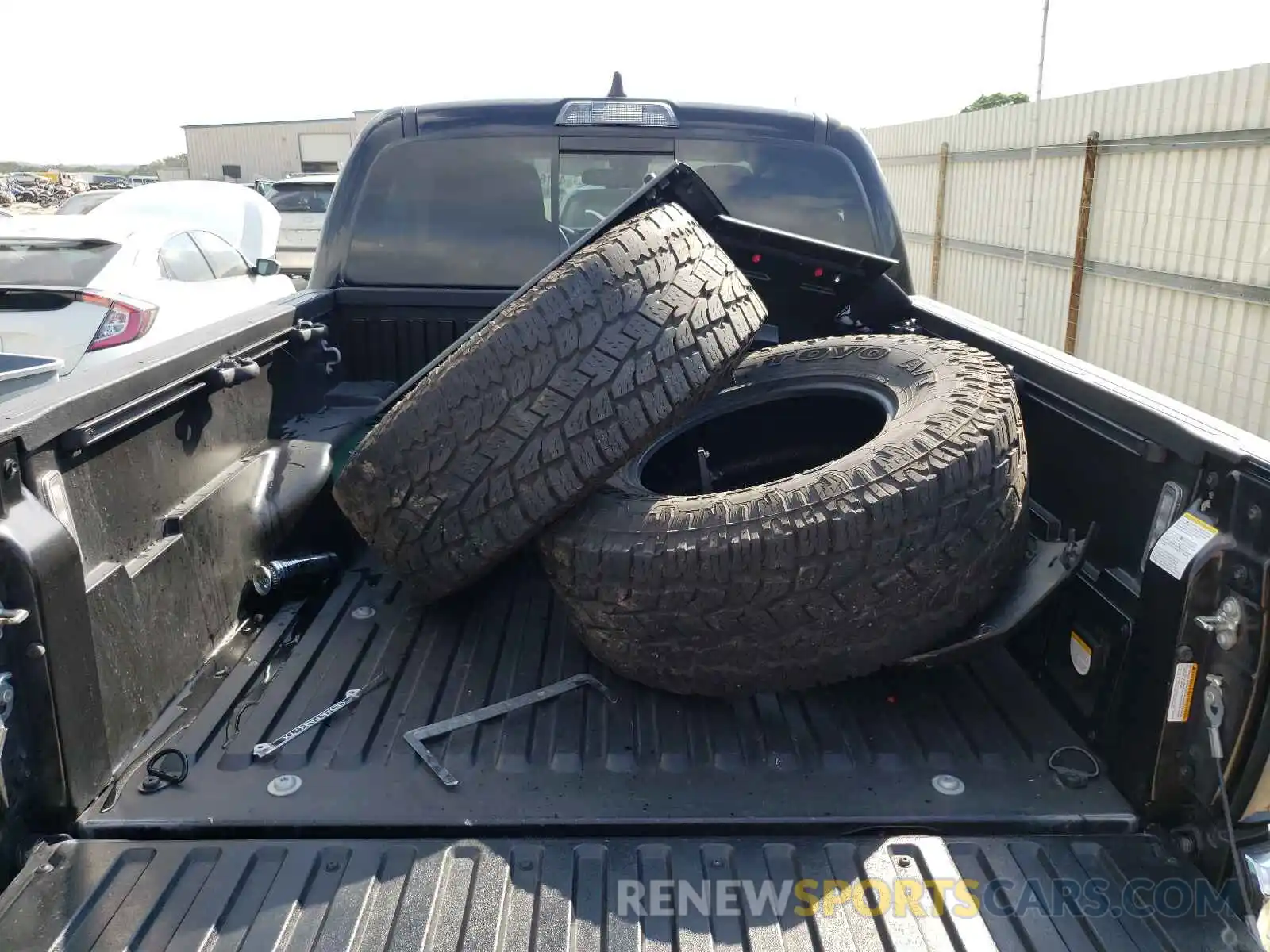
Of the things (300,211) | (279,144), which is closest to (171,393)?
(300,211)

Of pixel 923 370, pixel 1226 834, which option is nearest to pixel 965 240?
pixel 923 370

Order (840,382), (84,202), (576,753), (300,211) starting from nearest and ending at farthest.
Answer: (576,753), (840,382), (84,202), (300,211)

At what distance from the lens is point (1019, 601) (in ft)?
7.11

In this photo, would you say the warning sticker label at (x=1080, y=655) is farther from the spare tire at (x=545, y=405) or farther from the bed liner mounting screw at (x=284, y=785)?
the bed liner mounting screw at (x=284, y=785)

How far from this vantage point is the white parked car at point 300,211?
1326 centimetres

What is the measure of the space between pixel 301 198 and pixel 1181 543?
49.8 ft

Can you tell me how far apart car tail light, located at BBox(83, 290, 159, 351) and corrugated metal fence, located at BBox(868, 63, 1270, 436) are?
7962 millimetres

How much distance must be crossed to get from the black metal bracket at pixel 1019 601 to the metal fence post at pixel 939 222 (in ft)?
40.2

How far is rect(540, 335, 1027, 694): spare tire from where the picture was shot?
6.56 feet

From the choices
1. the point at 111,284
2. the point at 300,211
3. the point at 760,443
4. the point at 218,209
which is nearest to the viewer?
the point at 760,443

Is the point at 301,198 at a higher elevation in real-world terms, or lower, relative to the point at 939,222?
higher

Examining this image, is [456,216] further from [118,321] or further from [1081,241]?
[1081,241]

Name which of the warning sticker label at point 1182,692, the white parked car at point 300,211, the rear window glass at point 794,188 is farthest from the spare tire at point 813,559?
the white parked car at point 300,211

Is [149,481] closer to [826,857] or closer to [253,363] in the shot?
[253,363]
